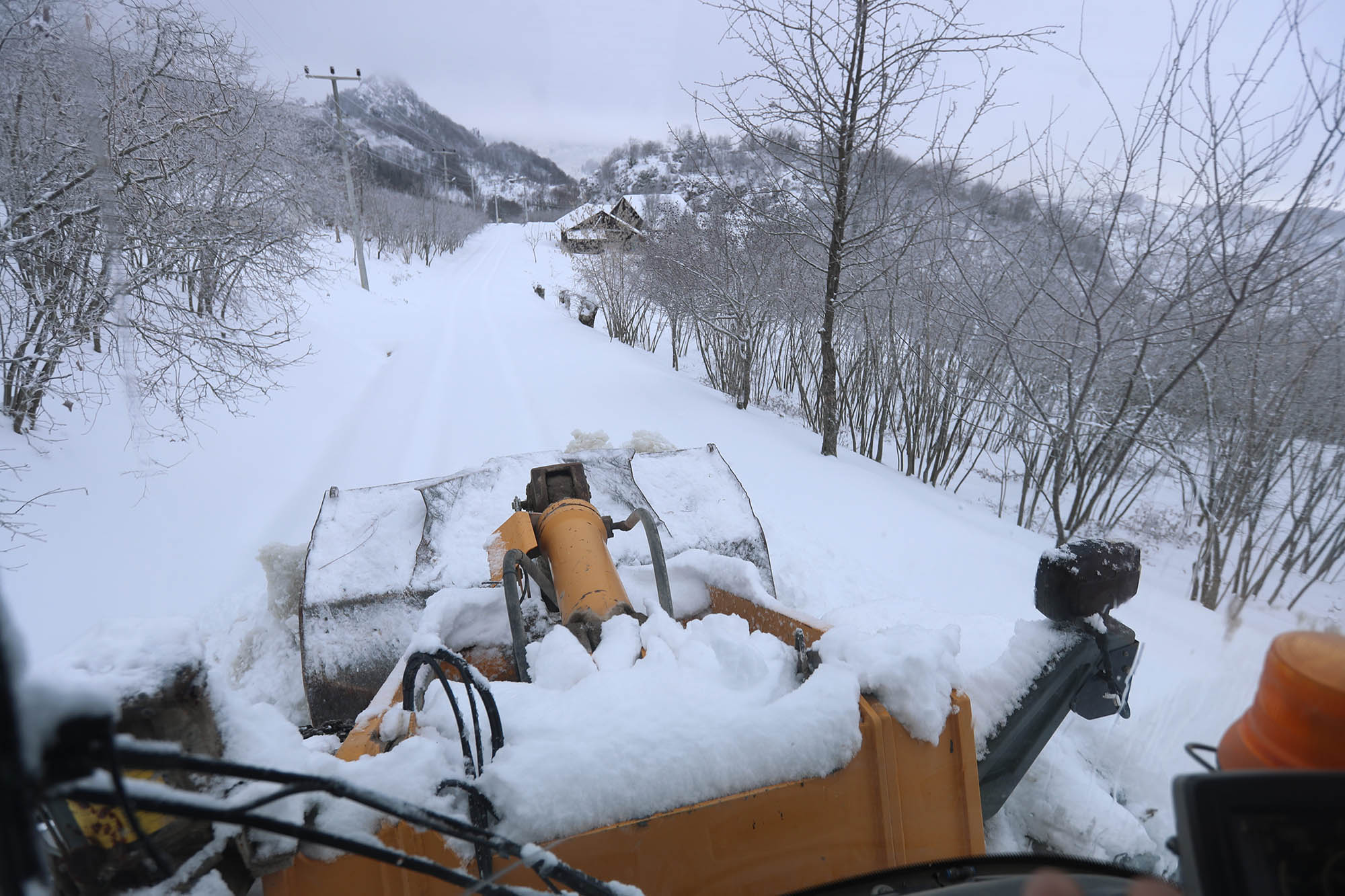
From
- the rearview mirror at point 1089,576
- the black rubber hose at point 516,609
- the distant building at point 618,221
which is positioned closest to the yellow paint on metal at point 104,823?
the black rubber hose at point 516,609

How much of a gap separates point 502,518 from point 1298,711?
406cm

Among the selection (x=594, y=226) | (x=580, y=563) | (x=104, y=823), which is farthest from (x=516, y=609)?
(x=594, y=226)

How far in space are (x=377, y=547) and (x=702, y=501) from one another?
215 cm

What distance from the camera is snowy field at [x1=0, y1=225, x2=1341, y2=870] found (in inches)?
94.1

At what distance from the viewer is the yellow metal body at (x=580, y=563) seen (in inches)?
99.3

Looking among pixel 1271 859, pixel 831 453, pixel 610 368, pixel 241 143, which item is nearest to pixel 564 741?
pixel 1271 859

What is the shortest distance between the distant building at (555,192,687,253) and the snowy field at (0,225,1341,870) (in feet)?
34.4

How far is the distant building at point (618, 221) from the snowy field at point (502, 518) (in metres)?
10.5

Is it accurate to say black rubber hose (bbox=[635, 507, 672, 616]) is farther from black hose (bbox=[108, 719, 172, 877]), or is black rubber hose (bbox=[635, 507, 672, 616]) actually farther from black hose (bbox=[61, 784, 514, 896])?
black hose (bbox=[108, 719, 172, 877])

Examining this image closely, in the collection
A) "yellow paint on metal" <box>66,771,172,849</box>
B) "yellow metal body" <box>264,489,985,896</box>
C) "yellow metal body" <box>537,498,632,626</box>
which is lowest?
"yellow metal body" <box>264,489,985,896</box>

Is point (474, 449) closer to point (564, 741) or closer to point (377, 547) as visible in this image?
point (377, 547)

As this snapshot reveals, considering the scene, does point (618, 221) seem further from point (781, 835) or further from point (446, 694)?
point (781, 835)

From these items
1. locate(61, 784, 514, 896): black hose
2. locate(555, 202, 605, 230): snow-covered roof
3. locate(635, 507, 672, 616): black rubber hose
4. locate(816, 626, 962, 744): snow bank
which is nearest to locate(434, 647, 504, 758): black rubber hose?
locate(61, 784, 514, 896): black hose

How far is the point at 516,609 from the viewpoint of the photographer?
8.69ft
